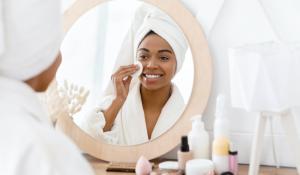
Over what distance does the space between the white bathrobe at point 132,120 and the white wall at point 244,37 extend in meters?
0.11

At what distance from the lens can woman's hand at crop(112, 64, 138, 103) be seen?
158 centimetres

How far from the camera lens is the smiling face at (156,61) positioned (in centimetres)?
152

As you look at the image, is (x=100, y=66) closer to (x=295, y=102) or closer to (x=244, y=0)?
(x=244, y=0)

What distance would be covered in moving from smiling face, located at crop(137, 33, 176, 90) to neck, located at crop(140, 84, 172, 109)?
12 mm

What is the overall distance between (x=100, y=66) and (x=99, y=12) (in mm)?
185

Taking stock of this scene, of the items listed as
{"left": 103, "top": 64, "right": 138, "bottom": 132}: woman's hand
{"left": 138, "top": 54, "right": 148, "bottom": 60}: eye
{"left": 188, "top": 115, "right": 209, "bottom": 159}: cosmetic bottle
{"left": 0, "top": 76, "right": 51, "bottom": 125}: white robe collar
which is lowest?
{"left": 188, "top": 115, "right": 209, "bottom": 159}: cosmetic bottle

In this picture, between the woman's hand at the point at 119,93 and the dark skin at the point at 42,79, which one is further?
the woman's hand at the point at 119,93

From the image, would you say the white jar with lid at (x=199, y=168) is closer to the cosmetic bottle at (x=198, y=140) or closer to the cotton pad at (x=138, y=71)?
the cosmetic bottle at (x=198, y=140)

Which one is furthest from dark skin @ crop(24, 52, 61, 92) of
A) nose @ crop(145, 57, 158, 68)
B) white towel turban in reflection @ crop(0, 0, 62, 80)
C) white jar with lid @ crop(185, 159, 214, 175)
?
nose @ crop(145, 57, 158, 68)

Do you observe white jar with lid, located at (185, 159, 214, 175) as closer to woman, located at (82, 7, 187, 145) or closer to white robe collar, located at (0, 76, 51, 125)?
woman, located at (82, 7, 187, 145)

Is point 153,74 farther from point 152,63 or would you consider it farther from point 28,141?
point 28,141

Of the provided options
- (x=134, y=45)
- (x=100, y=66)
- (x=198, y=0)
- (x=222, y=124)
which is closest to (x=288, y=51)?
(x=222, y=124)

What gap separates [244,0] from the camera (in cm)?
148

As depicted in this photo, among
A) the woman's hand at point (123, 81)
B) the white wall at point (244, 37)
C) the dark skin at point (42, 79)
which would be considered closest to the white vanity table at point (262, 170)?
the white wall at point (244, 37)
